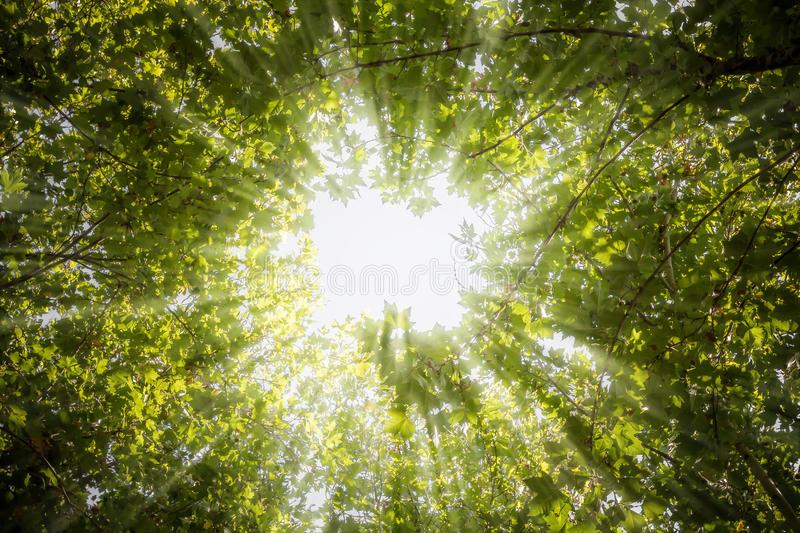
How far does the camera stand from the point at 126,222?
2654 millimetres

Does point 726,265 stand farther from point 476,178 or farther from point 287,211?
point 287,211

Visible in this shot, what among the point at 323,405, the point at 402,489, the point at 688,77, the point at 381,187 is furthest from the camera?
the point at 323,405

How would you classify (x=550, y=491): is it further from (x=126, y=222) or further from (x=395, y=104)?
(x=126, y=222)

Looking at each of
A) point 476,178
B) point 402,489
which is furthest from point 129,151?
point 402,489

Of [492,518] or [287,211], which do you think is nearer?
[287,211]

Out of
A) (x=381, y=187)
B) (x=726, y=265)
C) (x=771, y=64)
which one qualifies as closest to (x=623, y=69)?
(x=771, y=64)

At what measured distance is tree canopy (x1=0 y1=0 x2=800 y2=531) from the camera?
183 cm

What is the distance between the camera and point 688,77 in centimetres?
194

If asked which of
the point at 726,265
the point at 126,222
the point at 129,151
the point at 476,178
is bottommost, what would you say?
the point at 726,265

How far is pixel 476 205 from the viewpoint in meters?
3.24

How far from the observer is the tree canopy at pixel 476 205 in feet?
6.00

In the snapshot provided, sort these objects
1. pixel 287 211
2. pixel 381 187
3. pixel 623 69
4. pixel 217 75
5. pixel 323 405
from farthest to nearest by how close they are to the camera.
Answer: pixel 323 405 → pixel 287 211 → pixel 381 187 → pixel 217 75 → pixel 623 69

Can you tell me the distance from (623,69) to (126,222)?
3620mm

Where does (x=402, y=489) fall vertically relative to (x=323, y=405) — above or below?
below
